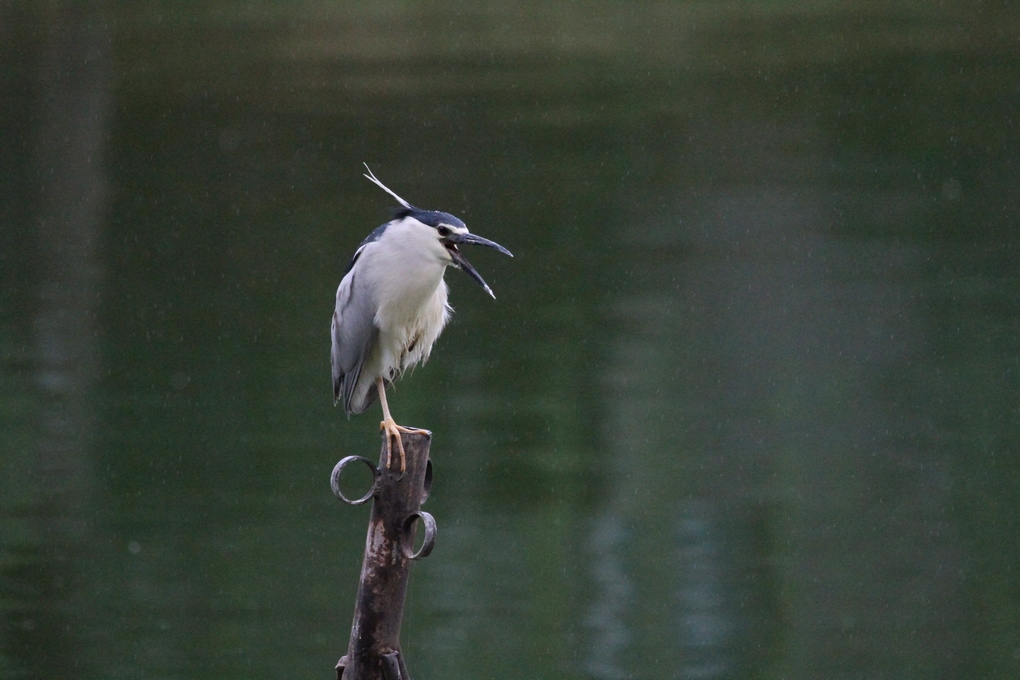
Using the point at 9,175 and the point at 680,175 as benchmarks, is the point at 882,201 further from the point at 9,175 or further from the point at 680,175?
the point at 9,175

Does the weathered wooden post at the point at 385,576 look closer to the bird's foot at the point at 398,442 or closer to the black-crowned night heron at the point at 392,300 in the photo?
the bird's foot at the point at 398,442

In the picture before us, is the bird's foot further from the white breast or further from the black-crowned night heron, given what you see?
the white breast

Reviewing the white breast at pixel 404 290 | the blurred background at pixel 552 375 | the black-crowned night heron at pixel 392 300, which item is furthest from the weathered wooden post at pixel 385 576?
the blurred background at pixel 552 375

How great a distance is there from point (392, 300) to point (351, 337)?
17 cm

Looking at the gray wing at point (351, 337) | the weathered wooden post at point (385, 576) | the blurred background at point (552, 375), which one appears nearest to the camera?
the weathered wooden post at point (385, 576)

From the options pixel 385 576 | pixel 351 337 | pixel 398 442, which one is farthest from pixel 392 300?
pixel 385 576

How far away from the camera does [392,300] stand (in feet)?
12.3

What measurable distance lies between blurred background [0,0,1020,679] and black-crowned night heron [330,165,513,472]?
2.04m

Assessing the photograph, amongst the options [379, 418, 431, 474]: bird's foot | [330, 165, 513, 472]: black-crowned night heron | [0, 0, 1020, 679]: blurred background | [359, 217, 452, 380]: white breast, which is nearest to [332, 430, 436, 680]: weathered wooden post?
[379, 418, 431, 474]: bird's foot

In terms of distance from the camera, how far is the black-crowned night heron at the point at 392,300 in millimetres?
3617

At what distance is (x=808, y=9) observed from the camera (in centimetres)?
1880

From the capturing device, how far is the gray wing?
12.6 ft

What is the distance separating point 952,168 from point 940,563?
6.20 m

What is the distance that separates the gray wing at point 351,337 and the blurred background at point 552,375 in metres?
2.00
